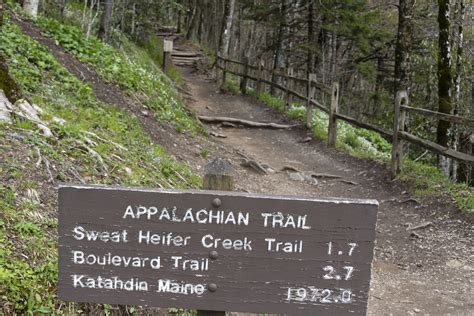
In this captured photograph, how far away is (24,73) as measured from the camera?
7.36 m

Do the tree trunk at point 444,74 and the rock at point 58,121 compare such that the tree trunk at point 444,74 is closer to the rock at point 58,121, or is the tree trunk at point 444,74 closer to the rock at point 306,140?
the rock at point 306,140

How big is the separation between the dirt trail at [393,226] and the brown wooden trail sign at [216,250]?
2961mm

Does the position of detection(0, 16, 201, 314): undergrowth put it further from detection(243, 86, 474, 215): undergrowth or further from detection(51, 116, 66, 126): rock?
detection(243, 86, 474, 215): undergrowth

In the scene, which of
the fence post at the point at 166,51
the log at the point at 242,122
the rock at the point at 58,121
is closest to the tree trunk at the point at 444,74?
the log at the point at 242,122

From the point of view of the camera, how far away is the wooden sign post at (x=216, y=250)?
7.42ft

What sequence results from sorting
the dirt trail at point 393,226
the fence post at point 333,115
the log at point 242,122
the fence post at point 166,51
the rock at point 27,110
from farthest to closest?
the fence post at point 166,51 < the log at point 242,122 < the fence post at point 333,115 < the rock at point 27,110 < the dirt trail at point 393,226

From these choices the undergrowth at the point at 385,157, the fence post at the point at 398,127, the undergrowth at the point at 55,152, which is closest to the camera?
the undergrowth at the point at 55,152

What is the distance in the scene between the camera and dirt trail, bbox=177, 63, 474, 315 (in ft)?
17.4

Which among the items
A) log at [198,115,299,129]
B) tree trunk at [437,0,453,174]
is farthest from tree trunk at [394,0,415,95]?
log at [198,115,299,129]

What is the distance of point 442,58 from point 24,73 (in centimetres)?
808

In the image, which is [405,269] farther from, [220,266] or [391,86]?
[391,86]

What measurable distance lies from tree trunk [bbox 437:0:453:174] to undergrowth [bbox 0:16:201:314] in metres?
5.15

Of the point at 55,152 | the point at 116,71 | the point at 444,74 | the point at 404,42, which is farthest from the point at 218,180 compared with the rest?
the point at 444,74

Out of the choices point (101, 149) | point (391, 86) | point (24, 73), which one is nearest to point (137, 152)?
point (101, 149)
